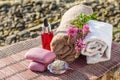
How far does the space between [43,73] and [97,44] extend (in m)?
0.42

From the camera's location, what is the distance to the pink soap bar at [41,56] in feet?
7.61

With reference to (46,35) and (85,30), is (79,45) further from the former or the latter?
(46,35)

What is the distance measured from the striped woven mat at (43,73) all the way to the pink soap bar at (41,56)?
9cm

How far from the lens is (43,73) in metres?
2.36

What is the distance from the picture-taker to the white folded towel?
238 cm

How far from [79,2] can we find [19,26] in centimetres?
82

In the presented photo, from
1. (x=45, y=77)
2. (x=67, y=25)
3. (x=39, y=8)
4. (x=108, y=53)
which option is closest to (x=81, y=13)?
(x=67, y=25)

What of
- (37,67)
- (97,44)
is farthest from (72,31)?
(37,67)

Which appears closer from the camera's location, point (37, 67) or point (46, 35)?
point (37, 67)

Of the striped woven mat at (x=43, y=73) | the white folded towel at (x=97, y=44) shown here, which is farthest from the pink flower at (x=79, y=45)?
the striped woven mat at (x=43, y=73)

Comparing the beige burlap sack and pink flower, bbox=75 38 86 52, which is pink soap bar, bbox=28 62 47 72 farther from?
pink flower, bbox=75 38 86 52

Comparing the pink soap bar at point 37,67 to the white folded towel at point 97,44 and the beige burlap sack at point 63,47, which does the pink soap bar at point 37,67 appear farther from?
the white folded towel at point 97,44

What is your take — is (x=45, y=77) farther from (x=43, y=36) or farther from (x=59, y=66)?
(x=43, y=36)

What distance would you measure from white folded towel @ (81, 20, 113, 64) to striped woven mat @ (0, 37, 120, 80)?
50 millimetres
